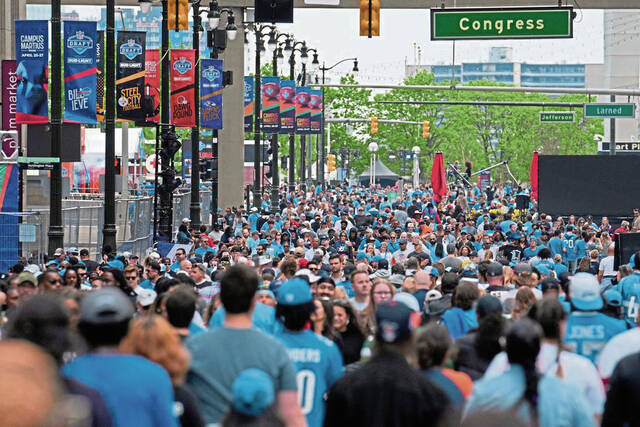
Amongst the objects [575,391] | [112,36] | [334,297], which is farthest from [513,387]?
[112,36]

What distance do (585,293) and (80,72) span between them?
18.2 metres

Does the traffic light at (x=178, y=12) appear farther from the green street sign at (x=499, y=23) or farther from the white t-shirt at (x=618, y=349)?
the white t-shirt at (x=618, y=349)

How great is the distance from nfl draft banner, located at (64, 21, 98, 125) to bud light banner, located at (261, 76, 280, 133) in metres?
27.7

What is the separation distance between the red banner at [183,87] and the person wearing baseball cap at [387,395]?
28435 millimetres

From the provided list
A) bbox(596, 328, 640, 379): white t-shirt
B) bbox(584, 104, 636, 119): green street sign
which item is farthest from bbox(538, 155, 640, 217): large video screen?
bbox(596, 328, 640, 379): white t-shirt

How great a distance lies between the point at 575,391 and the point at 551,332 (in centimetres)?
112

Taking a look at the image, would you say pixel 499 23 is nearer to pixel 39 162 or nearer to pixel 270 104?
pixel 39 162

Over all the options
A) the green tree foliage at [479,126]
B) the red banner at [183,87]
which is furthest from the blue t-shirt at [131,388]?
the green tree foliage at [479,126]

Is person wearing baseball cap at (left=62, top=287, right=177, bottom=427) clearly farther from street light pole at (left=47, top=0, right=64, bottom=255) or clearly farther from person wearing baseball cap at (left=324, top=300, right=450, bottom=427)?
street light pole at (left=47, top=0, right=64, bottom=255)

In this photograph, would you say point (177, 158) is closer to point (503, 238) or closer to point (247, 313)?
point (503, 238)

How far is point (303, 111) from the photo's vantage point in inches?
2388

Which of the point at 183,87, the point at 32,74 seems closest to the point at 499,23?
the point at 32,74

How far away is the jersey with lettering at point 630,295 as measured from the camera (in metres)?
13.0

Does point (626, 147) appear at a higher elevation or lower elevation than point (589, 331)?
higher
